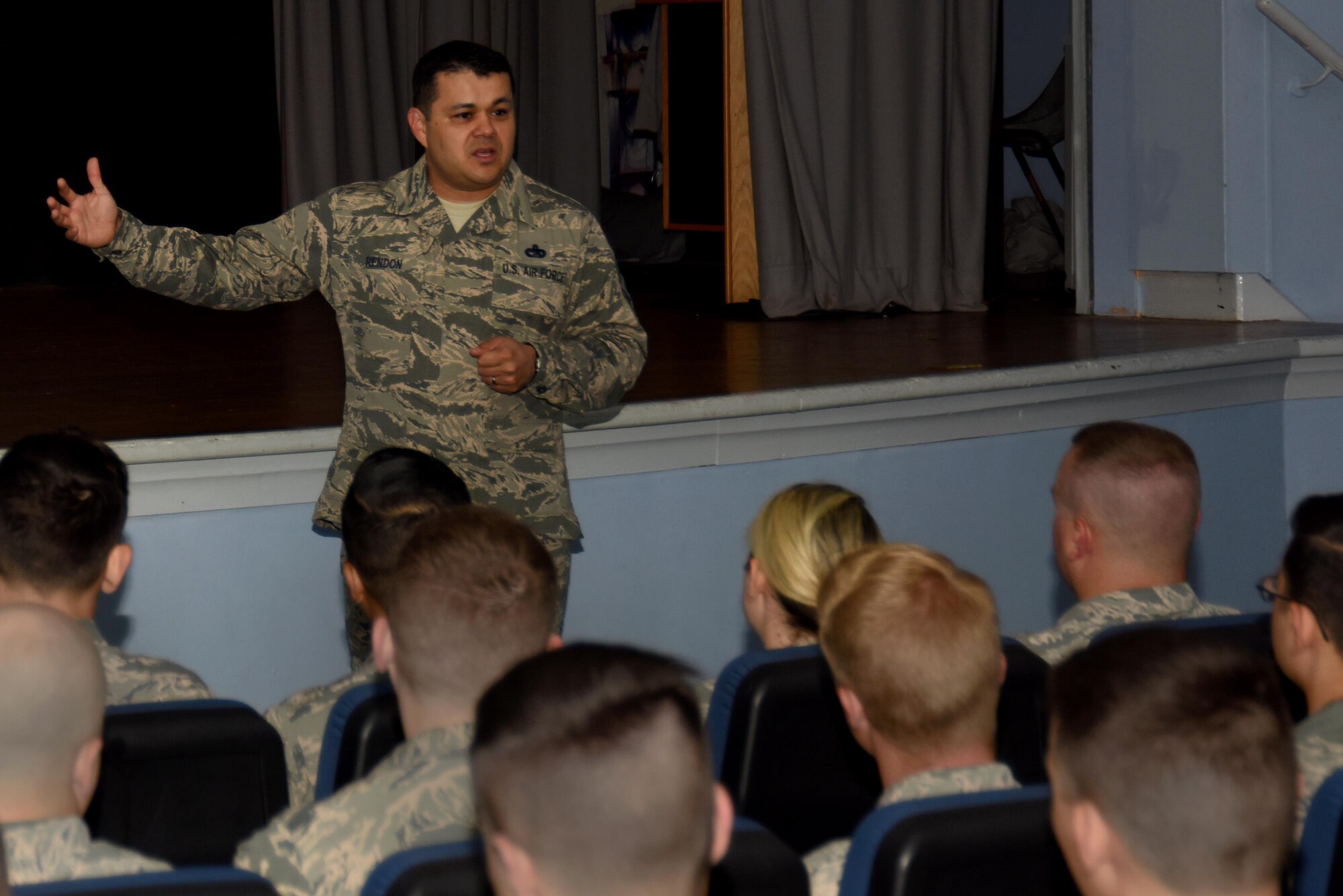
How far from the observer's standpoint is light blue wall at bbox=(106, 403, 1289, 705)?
2.71 meters

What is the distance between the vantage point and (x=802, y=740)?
1589mm

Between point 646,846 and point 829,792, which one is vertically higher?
point 646,846

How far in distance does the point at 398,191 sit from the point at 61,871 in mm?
1541

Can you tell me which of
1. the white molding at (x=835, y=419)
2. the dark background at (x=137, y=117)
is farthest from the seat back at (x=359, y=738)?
the dark background at (x=137, y=117)

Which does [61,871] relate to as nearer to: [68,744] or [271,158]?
[68,744]

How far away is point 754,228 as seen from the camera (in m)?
5.22

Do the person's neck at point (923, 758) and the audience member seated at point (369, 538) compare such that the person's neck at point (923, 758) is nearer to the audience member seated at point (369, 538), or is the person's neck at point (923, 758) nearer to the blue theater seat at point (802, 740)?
the blue theater seat at point (802, 740)

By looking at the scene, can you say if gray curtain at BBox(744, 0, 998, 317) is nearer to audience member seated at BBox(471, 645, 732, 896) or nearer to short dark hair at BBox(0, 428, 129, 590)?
short dark hair at BBox(0, 428, 129, 590)

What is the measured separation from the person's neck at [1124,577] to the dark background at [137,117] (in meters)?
5.79

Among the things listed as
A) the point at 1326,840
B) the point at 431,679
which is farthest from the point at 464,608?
the point at 1326,840

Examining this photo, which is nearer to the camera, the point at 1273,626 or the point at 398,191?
the point at 1273,626

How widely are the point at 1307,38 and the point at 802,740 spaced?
3.52 m

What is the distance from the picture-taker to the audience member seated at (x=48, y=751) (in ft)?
3.73

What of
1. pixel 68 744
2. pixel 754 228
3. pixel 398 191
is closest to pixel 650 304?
pixel 754 228
